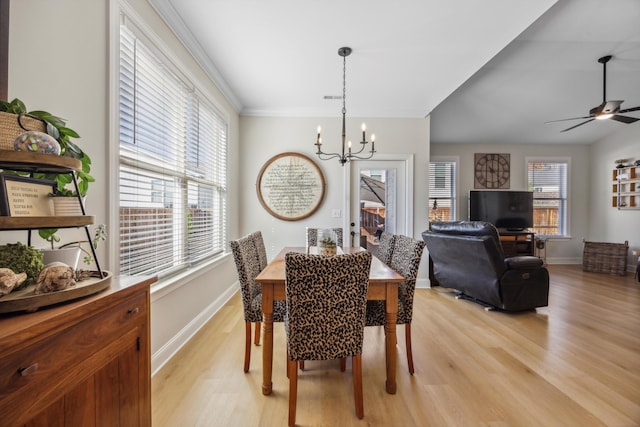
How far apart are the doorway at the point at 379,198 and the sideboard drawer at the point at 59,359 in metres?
3.30

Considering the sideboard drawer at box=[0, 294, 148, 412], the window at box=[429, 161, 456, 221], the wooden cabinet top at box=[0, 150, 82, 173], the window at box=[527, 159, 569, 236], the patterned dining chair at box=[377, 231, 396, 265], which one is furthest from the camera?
the window at box=[527, 159, 569, 236]

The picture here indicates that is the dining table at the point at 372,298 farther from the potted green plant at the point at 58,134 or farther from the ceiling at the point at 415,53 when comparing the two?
the ceiling at the point at 415,53

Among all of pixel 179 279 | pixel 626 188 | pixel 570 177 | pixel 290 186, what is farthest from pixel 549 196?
pixel 179 279

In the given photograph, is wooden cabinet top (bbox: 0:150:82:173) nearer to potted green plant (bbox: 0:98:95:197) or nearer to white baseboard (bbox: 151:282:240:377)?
potted green plant (bbox: 0:98:95:197)

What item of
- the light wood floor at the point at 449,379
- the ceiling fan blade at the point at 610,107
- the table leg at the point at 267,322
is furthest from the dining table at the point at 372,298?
the ceiling fan blade at the point at 610,107

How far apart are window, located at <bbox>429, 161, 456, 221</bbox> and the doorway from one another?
1.96 m

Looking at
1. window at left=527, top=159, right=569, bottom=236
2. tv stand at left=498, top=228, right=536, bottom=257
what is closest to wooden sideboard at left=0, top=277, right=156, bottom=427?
tv stand at left=498, top=228, right=536, bottom=257

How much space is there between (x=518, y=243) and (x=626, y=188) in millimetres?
2339

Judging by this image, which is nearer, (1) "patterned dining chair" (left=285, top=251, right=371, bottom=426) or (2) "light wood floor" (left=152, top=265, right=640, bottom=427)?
(1) "patterned dining chair" (left=285, top=251, right=371, bottom=426)

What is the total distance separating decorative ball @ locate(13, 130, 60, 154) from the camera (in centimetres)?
71

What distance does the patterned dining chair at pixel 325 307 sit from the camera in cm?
134

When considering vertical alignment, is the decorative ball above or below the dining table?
above

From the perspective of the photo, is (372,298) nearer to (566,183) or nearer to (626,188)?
(626,188)

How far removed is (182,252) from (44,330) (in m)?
1.81
